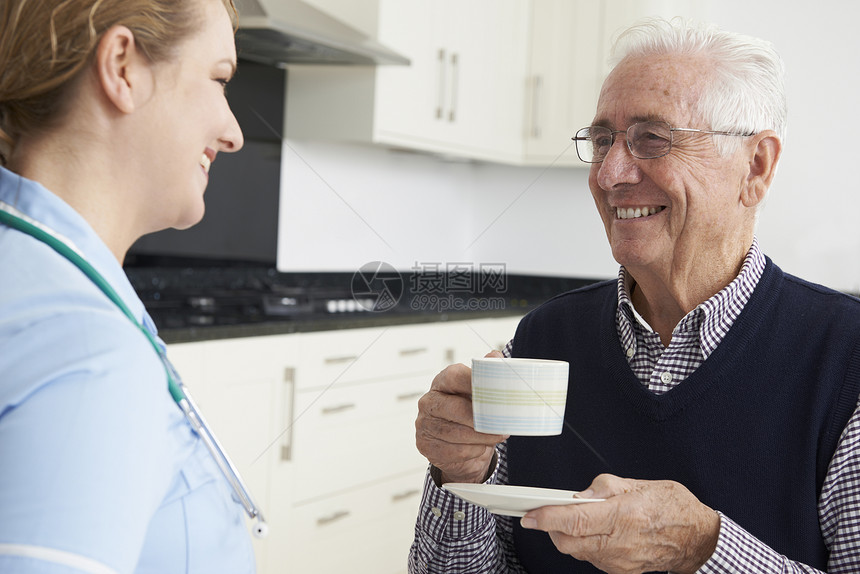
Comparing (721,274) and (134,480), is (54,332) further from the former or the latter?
(721,274)

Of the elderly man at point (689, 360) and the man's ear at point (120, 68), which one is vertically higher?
the man's ear at point (120, 68)

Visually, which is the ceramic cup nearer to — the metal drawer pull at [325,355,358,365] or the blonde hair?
the blonde hair

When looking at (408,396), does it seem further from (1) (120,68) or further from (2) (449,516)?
(1) (120,68)

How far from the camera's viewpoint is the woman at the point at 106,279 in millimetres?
442

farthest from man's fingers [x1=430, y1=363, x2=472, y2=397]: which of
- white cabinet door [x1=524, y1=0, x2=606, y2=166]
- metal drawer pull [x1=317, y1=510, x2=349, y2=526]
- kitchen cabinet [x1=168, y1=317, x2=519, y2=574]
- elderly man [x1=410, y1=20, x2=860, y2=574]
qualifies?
white cabinet door [x1=524, y1=0, x2=606, y2=166]

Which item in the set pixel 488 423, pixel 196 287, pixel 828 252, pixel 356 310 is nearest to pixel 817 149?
pixel 828 252

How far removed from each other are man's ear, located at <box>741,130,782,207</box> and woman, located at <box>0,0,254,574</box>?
65 cm

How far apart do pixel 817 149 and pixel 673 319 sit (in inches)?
102

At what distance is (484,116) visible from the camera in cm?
332

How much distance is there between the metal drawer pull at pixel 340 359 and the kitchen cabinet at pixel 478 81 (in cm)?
83

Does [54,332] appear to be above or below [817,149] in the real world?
below

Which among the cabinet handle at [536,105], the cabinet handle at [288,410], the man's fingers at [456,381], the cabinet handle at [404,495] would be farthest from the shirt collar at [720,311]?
the cabinet handle at [536,105]

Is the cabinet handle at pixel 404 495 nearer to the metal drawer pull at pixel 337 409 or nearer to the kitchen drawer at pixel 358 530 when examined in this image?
the kitchen drawer at pixel 358 530

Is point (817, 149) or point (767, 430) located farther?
point (817, 149)
